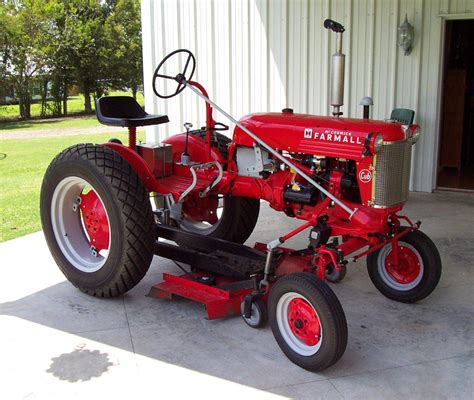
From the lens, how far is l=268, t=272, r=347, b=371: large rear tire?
3084 mm

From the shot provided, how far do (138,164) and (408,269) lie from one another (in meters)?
2.03

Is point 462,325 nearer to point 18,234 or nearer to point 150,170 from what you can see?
point 150,170

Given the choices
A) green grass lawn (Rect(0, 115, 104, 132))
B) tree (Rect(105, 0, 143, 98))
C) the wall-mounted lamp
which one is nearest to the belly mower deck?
the wall-mounted lamp

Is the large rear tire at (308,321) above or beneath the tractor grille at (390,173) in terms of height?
beneath

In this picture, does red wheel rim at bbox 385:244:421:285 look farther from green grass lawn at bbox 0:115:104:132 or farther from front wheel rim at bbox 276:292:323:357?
green grass lawn at bbox 0:115:104:132

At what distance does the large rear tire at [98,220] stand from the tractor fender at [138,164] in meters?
0.26

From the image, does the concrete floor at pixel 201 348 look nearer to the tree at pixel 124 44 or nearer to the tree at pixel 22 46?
the tree at pixel 22 46

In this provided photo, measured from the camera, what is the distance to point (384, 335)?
3.64 m

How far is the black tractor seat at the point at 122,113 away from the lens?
4.33m

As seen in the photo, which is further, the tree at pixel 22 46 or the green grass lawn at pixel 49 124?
the tree at pixel 22 46

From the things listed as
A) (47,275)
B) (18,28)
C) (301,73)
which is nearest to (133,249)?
(47,275)

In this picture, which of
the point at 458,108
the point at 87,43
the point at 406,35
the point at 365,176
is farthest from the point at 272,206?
the point at 87,43

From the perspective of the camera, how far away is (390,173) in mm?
3568

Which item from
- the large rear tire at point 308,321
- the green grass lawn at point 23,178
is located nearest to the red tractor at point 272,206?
the large rear tire at point 308,321
